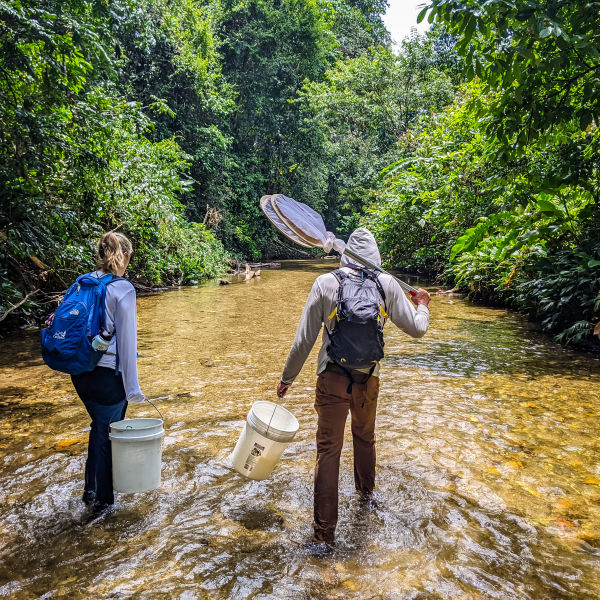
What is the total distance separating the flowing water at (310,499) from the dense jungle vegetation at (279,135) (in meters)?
2.93

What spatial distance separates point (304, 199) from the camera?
34750 millimetres

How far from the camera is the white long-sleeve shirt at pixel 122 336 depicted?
3.36 m

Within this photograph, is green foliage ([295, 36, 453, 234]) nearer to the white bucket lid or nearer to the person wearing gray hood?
the person wearing gray hood

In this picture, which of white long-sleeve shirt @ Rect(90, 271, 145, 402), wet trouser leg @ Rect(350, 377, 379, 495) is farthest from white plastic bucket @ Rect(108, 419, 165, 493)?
wet trouser leg @ Rect(350, 377, 379, 495)

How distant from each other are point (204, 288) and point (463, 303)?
29.3 feet

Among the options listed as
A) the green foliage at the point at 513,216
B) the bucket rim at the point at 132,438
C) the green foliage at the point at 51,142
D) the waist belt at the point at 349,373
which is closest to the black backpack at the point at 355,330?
the waist belt at the point at 349,373

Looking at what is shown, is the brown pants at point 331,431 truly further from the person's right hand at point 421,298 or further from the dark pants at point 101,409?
the dark pants at point 101,409

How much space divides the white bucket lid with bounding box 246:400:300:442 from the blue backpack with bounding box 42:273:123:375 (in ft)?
3.65

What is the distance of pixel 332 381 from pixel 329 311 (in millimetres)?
454

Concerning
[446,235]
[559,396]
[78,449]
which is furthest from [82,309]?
[446,235]

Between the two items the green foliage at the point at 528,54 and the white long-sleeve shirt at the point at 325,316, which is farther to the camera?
the green foliage at the point at 528,54

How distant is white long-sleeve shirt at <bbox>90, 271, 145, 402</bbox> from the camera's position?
336cm

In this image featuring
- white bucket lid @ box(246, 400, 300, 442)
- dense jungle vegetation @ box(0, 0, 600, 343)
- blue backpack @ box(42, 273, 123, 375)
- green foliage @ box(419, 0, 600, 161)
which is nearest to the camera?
blue backpack @ box(42, 273, 123, 375)

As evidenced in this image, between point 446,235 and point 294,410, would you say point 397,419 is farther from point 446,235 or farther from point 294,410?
point 446,235
